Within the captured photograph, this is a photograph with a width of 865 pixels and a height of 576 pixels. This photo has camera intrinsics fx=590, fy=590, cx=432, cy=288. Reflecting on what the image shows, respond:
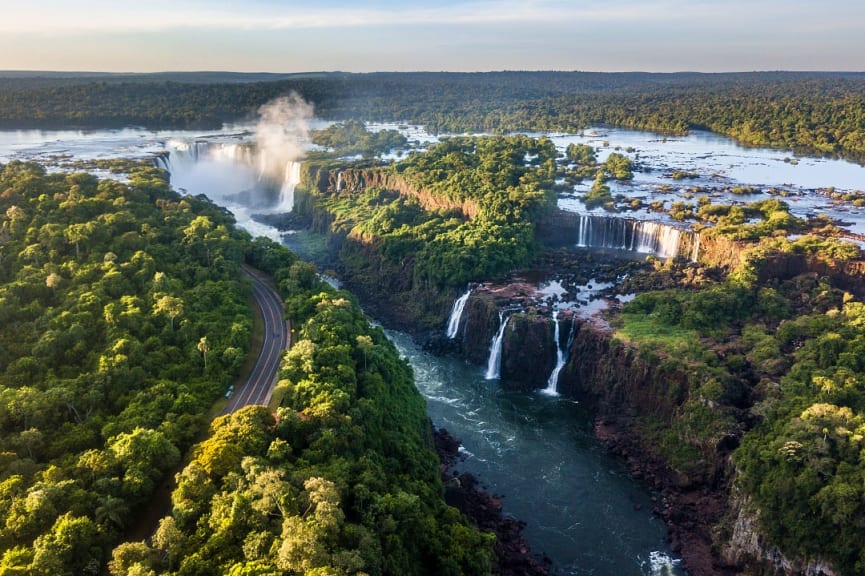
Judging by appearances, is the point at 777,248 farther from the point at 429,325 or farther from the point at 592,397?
the point at 429,325

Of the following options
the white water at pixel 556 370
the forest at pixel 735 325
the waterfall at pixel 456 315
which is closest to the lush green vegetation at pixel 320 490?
the white water at pixel 556 370

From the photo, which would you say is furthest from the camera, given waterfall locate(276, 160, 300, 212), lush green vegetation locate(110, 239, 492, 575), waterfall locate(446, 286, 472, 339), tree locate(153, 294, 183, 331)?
waterfall locate(276, 160, 300, 212)

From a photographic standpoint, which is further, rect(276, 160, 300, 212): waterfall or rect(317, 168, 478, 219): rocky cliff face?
rect(276, 160, 300, 212): waterfall

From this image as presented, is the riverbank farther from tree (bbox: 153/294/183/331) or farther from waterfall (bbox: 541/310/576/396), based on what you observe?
tree (bbox: 153/294/183/331)

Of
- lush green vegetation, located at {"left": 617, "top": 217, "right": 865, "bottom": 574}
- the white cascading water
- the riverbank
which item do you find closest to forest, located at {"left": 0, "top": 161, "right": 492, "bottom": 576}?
the riverbank

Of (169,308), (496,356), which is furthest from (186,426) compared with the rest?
(496,356)

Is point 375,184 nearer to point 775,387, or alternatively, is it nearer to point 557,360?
point 557,360

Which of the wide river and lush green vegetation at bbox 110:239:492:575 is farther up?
lush green vegetation at bbox 110:239:492:575
